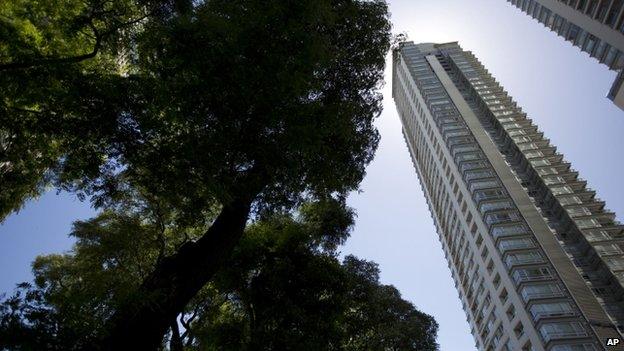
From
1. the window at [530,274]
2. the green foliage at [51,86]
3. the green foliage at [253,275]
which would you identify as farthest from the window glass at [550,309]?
the green foliage at [51,86]

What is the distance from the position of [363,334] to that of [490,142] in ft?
176

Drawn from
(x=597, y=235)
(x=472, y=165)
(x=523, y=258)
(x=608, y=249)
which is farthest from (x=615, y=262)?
(x=472, y=165)

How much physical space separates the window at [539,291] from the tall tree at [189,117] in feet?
130

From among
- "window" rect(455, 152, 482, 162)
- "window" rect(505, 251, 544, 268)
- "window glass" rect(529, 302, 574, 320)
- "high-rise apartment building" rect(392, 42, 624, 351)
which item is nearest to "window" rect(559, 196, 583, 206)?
"high-rise apartment building" rect(392, 42, 624, 351)

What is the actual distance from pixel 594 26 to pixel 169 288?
136 ft

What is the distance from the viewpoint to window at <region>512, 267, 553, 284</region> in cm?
4391

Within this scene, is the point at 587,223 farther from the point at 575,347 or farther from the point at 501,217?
the point at 575,347

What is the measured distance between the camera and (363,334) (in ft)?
68.3

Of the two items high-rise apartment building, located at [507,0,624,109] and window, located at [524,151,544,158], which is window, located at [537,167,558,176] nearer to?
window, located at [524,151,544,158]

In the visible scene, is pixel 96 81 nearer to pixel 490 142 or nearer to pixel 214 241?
pixel 214 241

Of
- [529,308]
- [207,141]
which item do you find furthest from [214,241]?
[529,308]

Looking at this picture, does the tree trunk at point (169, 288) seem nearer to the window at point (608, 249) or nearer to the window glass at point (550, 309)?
the window glass at point (550, 309)

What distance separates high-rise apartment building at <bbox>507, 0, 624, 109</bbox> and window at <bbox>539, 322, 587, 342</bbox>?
21293mm

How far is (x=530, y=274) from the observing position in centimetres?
4456
